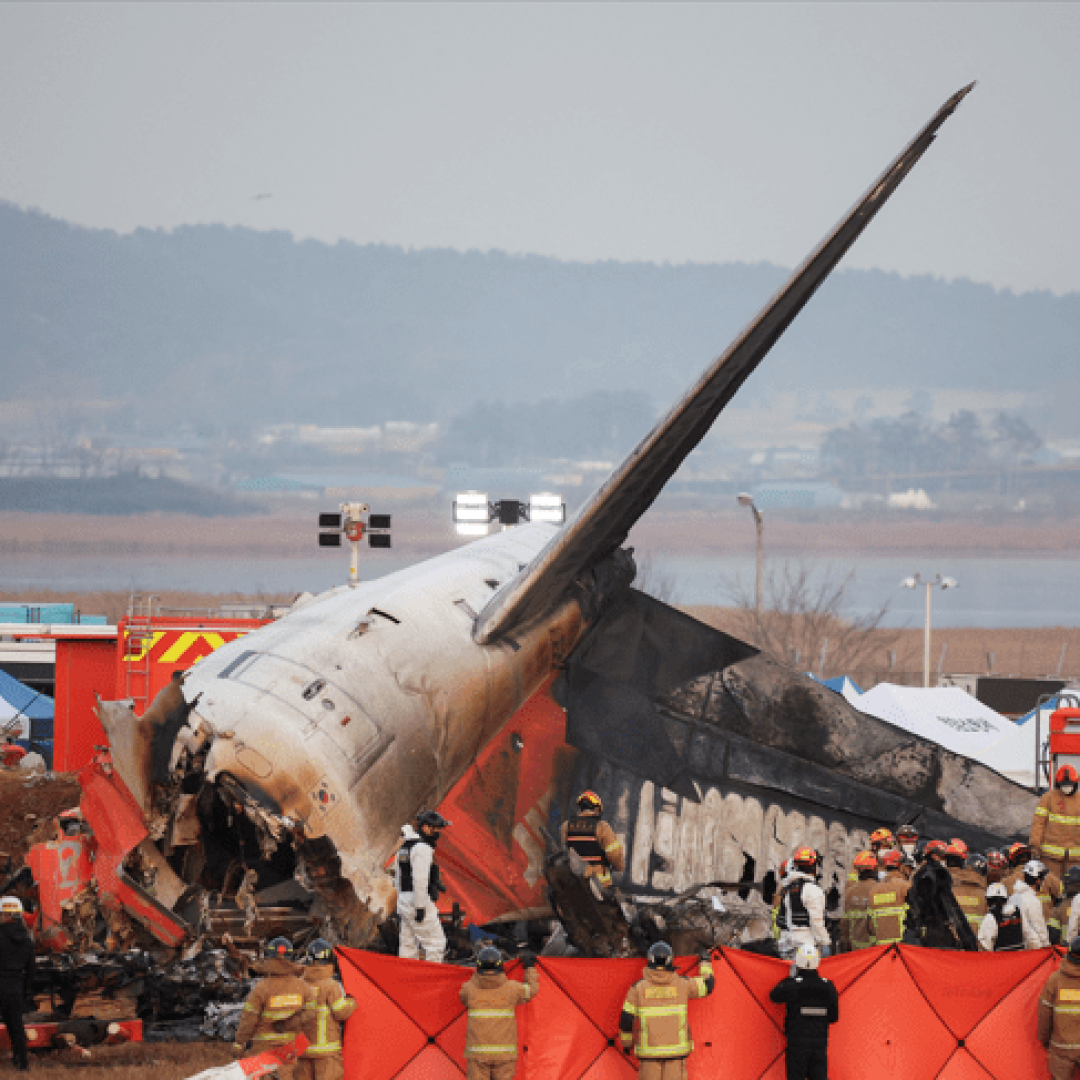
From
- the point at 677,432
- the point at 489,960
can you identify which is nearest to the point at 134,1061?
the point at 489,960

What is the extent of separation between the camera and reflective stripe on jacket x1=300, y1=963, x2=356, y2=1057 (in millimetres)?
11406

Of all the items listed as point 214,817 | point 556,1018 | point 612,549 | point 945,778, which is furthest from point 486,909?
point 945,778

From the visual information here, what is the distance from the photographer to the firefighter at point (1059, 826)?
16.1 meters

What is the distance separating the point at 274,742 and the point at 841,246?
787 centimetres

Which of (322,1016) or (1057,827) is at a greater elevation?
(1057,827)

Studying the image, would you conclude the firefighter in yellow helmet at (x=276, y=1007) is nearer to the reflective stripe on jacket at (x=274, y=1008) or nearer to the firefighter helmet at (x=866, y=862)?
the reflective stripe on jacket at (x=274, y=1008)

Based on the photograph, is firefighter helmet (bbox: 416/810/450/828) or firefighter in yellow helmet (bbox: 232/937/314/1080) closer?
firefighter in yellow helmet (bbox: 232/937/314/1080)

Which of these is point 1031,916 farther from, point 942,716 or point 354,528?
point 942,716

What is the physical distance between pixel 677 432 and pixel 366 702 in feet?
14.5

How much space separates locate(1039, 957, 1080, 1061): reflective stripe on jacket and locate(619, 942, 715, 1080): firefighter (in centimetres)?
323

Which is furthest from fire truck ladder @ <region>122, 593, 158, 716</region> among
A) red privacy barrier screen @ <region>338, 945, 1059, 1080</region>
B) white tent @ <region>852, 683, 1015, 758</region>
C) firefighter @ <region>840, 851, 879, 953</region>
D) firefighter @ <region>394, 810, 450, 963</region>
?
white tent @ <region>852, 683, 1015, 758</region>

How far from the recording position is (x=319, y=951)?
11383 mm

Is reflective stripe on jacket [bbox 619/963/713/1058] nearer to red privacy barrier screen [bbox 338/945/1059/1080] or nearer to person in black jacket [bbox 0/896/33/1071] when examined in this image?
red privacy barrier screen [bbox 338/945/1059/1080]

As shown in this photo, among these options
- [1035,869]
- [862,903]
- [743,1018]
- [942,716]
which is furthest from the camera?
[942,716]
